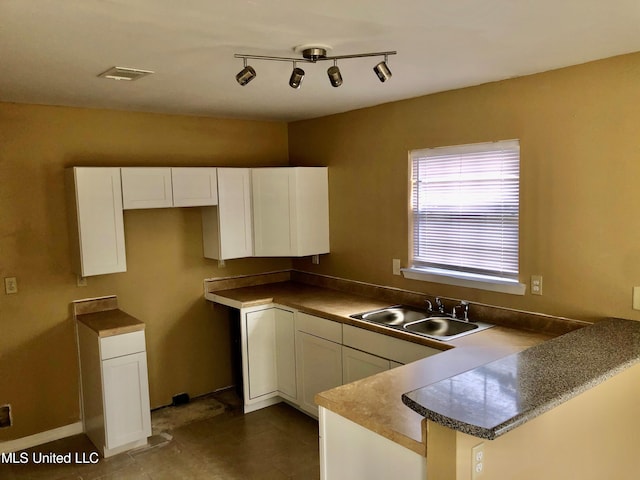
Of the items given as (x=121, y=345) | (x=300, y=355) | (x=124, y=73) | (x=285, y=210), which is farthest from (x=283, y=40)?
(x=300, y=355)

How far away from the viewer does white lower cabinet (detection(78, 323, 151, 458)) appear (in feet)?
11.4

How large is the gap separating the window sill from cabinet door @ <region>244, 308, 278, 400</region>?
46.1 inches

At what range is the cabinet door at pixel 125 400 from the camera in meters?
3.48

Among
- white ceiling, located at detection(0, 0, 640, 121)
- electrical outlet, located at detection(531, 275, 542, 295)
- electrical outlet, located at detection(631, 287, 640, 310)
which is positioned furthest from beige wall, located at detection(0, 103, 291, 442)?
electrical outlet, located at detection(631, 287, 640, 310)

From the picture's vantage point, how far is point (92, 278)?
3.90 meters

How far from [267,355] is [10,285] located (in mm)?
1917

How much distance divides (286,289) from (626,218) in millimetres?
2718

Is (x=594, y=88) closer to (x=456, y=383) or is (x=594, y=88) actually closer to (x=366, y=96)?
(x=366, y=96)

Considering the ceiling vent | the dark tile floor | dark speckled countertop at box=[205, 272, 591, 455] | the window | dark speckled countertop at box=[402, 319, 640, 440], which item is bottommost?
the dark tile floor

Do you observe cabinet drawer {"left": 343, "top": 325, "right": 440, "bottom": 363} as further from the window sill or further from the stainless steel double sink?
the window sill

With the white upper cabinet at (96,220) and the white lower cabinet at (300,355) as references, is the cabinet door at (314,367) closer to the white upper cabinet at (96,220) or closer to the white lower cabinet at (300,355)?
the white lower cabinet at (300,355)

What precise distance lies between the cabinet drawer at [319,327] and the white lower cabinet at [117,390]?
114cm

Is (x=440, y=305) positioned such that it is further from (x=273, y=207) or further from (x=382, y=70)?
(x=382, y=70)

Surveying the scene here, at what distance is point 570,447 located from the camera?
2084 mm
